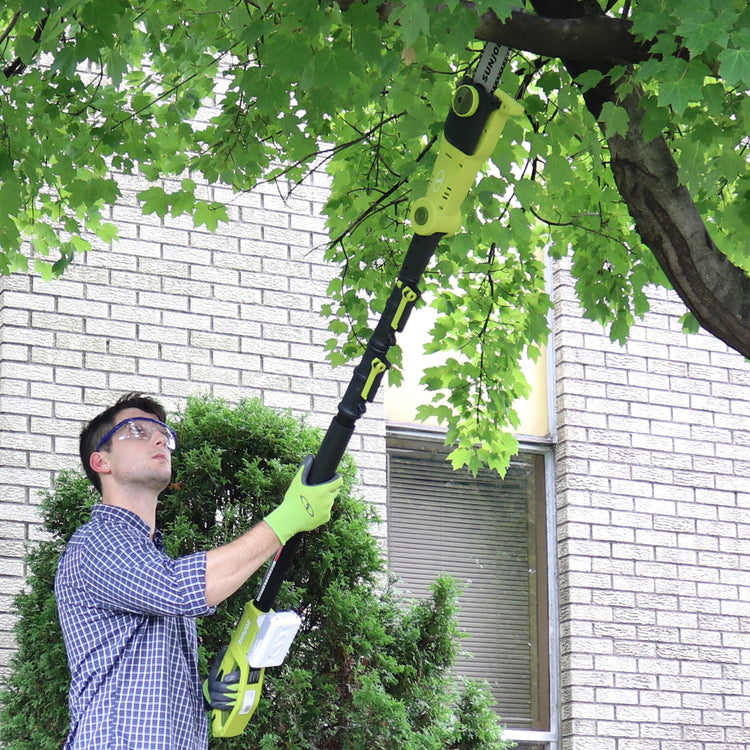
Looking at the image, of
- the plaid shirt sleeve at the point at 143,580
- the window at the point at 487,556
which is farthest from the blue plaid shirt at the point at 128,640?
the window at the point at 487,556

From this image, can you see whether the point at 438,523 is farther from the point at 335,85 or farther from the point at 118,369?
the point at 335,85

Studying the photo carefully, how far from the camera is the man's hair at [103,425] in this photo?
4.07 meters

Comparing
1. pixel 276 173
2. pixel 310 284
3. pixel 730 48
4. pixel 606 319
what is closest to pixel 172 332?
pixel 310 284

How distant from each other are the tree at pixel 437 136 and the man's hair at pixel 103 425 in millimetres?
904

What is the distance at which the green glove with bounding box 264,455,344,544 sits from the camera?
3.64 m

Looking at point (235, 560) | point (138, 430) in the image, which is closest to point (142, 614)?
point (235, 560)

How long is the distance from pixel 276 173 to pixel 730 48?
8.13 ft

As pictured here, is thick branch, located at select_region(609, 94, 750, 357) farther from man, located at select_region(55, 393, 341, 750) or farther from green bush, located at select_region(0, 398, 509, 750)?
green bush, located at select_region(0, 398, 509, 750)

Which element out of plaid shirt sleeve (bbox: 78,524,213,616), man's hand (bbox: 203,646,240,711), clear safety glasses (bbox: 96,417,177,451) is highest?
clear safety glasses (bbox: 96,417,177,451)

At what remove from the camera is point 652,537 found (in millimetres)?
7031

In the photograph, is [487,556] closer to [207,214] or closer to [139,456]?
[207,214]

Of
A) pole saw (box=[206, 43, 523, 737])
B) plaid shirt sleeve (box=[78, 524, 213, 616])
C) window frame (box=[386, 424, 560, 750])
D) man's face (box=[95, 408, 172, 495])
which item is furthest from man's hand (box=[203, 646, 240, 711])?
window frame (box=[386, 424, 560, 750])

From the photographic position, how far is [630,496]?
7.03 m

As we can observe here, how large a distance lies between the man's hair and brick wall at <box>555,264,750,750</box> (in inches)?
129
